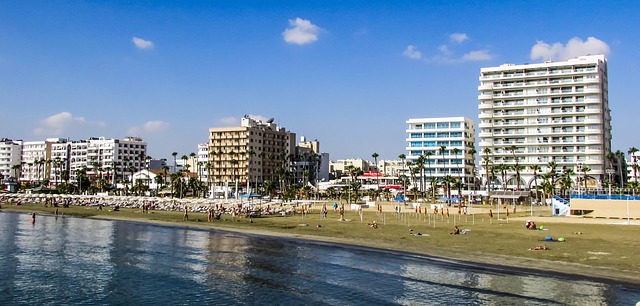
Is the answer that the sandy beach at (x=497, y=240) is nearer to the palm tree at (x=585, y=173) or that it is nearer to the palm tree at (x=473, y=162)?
the palm tree at (x=585, y=173)

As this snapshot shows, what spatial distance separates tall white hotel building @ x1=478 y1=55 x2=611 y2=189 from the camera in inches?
4732

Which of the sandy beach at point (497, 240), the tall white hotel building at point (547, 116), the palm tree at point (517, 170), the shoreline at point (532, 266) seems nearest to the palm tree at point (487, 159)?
the tall white hotel building at point (547, 116)

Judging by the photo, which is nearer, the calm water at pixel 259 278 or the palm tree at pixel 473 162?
the calm water at pixel 259 278

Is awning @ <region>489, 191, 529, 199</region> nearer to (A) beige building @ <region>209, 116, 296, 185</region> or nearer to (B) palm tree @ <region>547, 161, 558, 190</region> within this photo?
(B) palm tree @ <region>547, 161, 558, 190</region>

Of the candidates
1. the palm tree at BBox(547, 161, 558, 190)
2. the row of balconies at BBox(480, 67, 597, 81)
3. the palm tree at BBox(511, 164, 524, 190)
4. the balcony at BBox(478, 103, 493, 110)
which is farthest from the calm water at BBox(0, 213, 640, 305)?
the row of balconies at BBox(480, 67, 597, 81)

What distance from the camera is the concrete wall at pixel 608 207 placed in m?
66.9

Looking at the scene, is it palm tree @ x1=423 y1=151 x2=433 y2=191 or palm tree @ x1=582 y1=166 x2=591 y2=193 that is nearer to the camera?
palm tree @ x1=582 y1=166 x2=591 y2=193

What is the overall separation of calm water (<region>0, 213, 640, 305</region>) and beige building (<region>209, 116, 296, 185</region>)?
12266 cm

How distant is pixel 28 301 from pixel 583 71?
12437 centimetres

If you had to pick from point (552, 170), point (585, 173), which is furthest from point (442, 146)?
point (585, 173)

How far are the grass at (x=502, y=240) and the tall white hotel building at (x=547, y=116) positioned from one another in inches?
2536

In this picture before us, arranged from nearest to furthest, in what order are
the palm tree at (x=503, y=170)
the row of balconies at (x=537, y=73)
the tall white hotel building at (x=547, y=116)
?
the palm tree at (x=503, y=170), the tall white hotel building at (x=547, y=116), the row of balconies at (x=537, y=73)

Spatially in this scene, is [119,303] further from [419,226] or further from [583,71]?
[583,71]

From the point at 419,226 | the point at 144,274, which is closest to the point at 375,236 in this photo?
the point at 419,226
